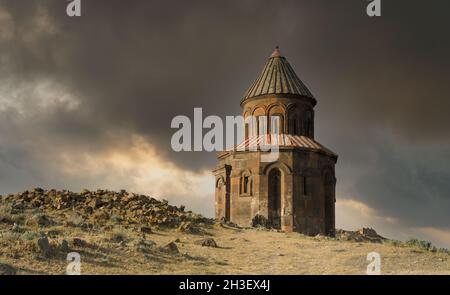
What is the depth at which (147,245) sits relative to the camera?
16.7 meters

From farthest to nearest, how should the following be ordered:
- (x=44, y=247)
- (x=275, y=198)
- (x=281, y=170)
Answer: (x=281, y=170) → (x=275, y=198) → (x=44, y=247)

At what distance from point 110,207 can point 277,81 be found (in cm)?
1377

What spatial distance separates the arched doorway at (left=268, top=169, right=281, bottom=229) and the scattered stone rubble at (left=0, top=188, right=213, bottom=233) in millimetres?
5807

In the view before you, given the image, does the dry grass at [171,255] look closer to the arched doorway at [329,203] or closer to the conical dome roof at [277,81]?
the arched doorway at [329,203]

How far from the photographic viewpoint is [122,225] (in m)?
21.3

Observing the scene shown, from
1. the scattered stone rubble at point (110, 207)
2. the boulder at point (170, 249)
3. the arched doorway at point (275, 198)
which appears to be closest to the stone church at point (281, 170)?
the arched doorway at point (275, 198)

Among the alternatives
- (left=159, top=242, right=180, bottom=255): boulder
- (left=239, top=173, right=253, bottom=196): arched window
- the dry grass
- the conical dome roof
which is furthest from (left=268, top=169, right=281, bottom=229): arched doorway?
(left=159, top=242, right=180, bottom=255): boulder

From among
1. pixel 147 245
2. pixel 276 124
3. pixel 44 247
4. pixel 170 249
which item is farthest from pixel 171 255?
pixel 276 124

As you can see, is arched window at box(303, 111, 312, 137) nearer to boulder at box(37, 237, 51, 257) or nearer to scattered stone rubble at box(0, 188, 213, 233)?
scattered stone rubble at box(0, 188, 213, 233)

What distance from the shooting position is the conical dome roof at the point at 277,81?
108 feet

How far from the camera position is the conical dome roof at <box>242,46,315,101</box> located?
1294 inches

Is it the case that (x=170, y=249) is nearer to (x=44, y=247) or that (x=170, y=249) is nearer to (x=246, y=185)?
(x=44, y=247)
